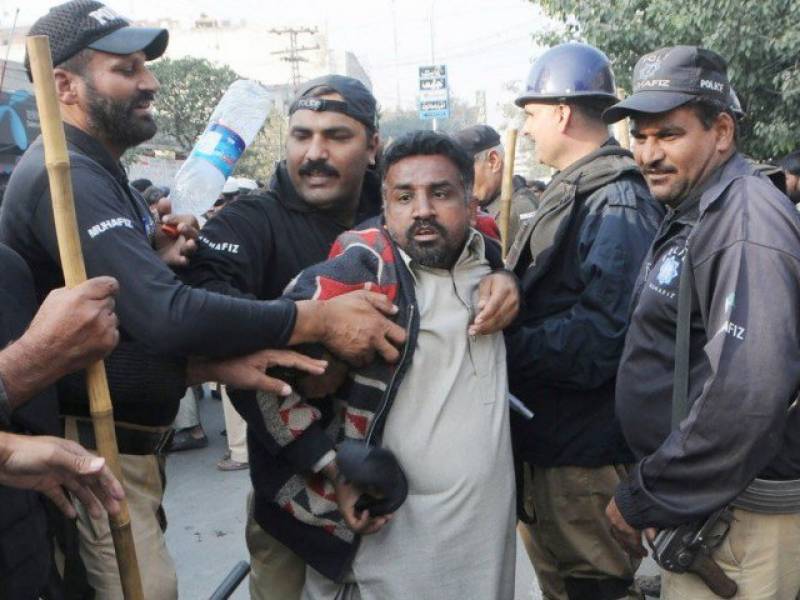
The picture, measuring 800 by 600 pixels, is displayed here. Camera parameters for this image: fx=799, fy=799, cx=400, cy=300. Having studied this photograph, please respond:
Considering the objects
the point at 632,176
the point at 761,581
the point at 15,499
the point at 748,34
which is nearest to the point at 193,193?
the point at 15,499

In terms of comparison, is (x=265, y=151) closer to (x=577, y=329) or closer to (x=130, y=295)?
(x=577, y=329)

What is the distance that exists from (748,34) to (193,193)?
8.05 m

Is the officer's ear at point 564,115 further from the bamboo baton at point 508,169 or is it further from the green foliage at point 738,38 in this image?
the green foliage at point 738,38

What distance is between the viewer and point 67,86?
2.39 metres

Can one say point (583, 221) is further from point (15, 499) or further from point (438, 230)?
point (15, 499)

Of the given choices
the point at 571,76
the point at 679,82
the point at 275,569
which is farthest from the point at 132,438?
the point at 571,76

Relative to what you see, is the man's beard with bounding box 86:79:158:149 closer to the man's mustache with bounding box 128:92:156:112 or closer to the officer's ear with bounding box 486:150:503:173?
the man's mustache with bounding box 128:92:156:112

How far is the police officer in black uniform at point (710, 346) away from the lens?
1.90 meters

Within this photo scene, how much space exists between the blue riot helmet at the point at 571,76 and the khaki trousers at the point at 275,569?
1.88 meters

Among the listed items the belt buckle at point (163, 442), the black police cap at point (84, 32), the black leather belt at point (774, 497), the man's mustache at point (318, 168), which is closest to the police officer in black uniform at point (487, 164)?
the man's mustache at point (318, 168)

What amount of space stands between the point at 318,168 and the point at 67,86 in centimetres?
80

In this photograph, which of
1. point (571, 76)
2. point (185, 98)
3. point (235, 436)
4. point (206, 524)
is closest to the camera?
point (571, 76)

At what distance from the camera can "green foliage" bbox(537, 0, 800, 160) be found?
29.2 feet

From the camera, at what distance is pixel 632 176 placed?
9.30 feet
